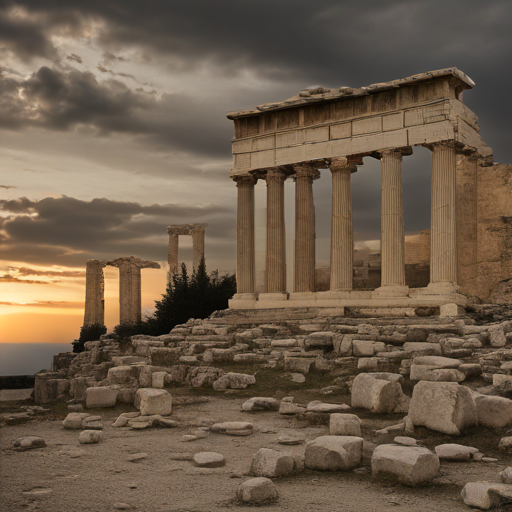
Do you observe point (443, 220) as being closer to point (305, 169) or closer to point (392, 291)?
point (392, 291)

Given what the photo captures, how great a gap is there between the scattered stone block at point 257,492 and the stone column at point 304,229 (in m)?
17.9

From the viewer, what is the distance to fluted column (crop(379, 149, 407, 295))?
21703 mm

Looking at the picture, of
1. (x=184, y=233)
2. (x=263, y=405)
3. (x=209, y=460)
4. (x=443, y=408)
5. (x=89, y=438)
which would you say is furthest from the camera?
(x=184, y=233)

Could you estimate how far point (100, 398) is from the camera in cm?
1228

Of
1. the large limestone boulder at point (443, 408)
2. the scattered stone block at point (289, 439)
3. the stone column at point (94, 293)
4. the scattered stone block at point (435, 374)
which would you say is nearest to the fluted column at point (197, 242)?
the stone column at point (94, 293)

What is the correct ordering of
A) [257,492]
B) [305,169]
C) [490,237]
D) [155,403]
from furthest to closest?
[305,169], [490,237], [155,403], [257,492]

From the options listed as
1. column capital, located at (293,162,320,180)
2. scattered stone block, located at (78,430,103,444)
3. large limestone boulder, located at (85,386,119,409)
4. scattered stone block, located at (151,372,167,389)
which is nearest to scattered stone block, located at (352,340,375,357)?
scattered stone block, located at (151,372,167,389)

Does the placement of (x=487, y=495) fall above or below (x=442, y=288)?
below

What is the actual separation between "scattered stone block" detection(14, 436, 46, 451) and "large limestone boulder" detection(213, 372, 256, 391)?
5507 mm

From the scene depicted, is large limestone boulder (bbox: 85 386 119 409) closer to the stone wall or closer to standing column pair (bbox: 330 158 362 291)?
standing column pair (bbox: 330 158 362 291)

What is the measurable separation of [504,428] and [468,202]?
1661 cm

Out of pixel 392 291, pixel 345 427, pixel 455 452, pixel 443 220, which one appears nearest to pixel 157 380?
pixel 345 427

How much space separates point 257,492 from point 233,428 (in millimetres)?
3451

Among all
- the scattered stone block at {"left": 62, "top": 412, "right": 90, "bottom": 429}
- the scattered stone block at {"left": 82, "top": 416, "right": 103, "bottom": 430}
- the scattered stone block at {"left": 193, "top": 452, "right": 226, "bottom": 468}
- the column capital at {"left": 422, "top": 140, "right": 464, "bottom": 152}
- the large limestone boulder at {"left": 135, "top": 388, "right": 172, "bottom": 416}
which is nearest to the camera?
the scattered stone block at {"left": 193, "top": 452, "right": 226, "bottom": 468}
